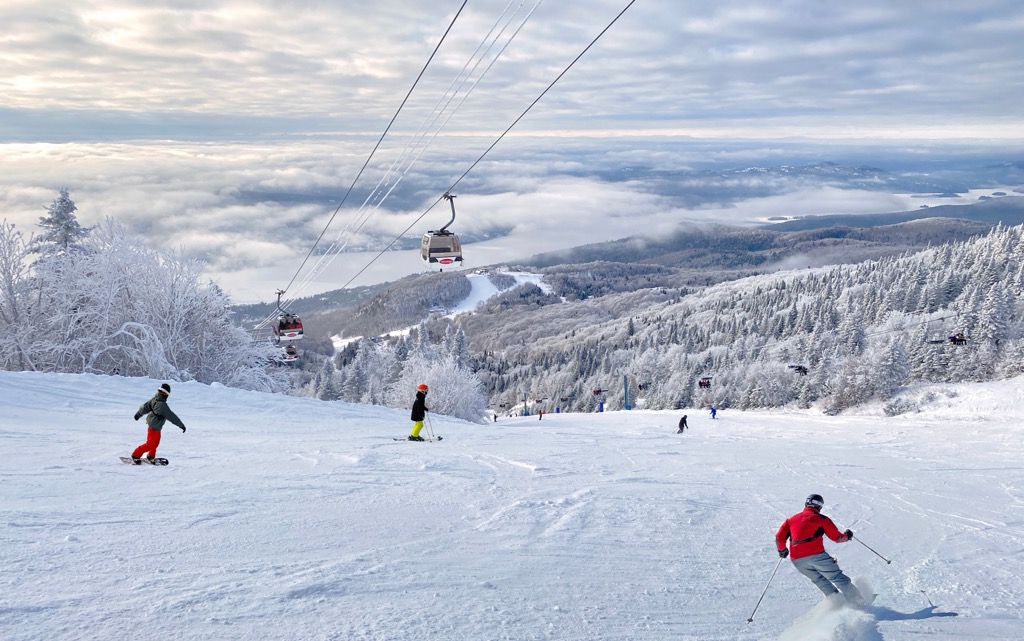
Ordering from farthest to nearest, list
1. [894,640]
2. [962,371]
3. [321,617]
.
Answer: [962,371]
[894,640]
[321,617]

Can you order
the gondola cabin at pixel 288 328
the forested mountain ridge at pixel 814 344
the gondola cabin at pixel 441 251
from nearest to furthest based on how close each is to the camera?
the gondola cabin at pixel 441 251 → the gondola cabin at pixel 288 328 → the forested mountain ridge at pixel 814 344

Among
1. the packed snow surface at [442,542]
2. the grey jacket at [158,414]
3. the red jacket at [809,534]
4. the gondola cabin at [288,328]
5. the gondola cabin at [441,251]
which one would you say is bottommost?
the packed snow surface at [442,542]

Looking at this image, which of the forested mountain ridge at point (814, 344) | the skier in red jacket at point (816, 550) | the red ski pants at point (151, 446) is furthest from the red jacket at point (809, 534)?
the forested mountain ridge at point (814, 344)

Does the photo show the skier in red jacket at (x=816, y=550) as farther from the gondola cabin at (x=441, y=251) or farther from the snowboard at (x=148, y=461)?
the gondola cabin at (x=441, y=251)

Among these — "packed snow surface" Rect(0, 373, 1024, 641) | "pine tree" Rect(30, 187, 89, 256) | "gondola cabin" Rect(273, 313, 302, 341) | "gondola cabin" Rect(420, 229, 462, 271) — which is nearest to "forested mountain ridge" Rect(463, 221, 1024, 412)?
"gondola cabin" Rect(273, 313, 302, 341)

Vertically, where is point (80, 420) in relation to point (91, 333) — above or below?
below

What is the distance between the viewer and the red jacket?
7801mm

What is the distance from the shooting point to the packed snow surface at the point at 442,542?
6422mm

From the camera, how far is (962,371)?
69.8 m

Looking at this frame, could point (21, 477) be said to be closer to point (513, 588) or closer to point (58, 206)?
point (513, 588)

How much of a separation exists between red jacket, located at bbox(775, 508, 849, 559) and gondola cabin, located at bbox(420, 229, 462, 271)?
13812 mm

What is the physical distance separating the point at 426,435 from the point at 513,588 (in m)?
12.6

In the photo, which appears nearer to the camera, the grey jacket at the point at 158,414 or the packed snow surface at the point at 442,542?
the packed snow surface at the point at 442,542

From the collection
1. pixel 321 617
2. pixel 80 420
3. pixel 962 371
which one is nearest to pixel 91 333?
pixel 80 420
